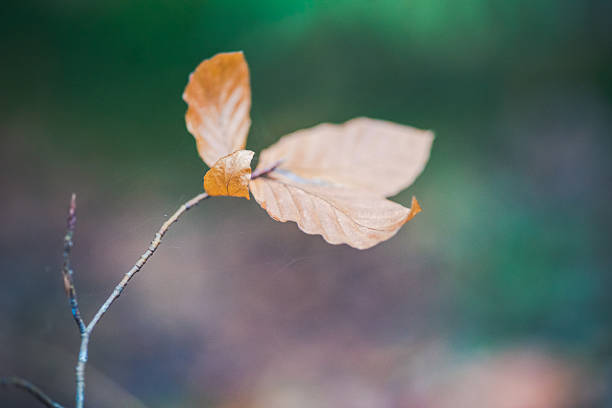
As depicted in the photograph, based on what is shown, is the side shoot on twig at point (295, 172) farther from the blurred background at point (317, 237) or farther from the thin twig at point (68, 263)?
the blurred background at point (317, 237)

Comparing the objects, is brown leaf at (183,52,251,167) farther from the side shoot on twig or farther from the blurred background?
the blurred background

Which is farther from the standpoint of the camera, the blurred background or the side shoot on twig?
the blurred background

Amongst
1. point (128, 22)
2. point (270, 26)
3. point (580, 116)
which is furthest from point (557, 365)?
point (128, 22)

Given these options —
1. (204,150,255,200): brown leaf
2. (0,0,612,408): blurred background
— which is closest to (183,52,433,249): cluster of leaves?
(204,150,255,200): brown leaf

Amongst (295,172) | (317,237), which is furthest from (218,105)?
(317,237)

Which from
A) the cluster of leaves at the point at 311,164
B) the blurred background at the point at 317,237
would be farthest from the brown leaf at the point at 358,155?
the blurred background at the point at 317,237

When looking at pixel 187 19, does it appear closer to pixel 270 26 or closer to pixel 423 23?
pixel 270 26
